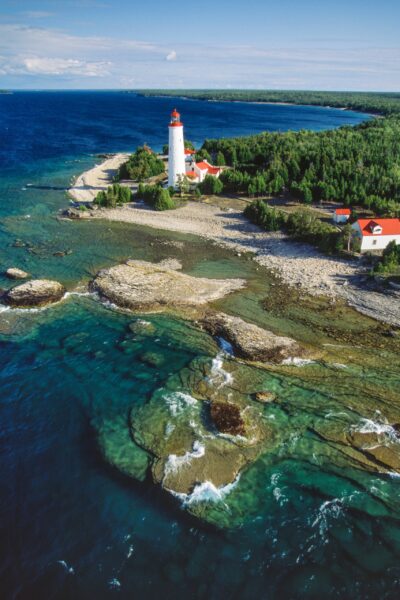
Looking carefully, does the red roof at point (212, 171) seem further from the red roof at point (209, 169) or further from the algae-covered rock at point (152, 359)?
the algae-covered rock at point (152, 359)

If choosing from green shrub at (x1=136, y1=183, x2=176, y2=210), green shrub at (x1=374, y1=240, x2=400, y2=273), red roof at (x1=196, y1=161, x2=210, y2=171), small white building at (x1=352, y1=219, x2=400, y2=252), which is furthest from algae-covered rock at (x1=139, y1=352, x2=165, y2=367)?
red roof at (x1=196, y1=161, x2=210, y2=171)

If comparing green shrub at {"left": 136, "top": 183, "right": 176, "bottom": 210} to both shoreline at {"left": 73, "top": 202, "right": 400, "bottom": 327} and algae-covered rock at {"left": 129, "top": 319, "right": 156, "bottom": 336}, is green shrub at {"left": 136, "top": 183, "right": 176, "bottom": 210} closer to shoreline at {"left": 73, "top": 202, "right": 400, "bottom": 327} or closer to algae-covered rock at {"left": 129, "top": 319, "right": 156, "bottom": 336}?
shoreline at {"left": 73, "top": 202, "right": 400, "bottom": 327}

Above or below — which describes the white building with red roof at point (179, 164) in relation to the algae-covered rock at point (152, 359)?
above

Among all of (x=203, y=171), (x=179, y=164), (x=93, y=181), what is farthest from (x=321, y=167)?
(x=93, y=181)

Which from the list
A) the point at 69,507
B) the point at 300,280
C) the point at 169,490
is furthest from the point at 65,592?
the point at 300,280

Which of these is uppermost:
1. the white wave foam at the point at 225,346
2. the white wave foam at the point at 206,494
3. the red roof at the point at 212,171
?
the red roof at the point at 212,171

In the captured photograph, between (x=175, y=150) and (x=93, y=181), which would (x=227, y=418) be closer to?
(x=175, y=150)

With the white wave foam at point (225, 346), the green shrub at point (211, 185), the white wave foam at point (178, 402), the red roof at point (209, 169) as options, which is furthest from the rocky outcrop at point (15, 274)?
the red roof at point (209, 169)
